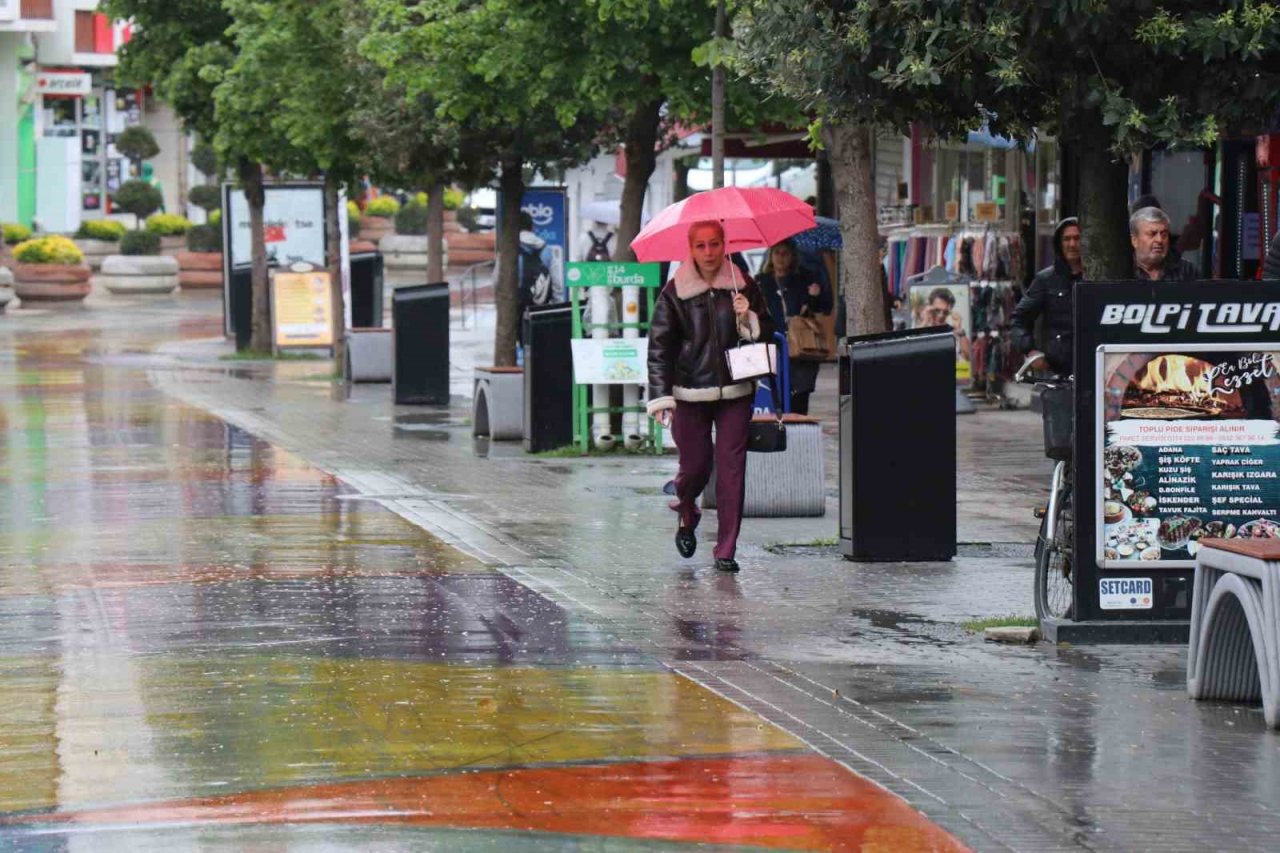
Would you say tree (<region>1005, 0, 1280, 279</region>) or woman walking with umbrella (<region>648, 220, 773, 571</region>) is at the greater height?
tree (<region>1005, 0, 1280, 279</region>)

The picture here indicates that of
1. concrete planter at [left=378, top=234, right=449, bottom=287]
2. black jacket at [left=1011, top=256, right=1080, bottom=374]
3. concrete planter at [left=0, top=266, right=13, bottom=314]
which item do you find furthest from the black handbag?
concrete planter at [left=378, top=234, right=449, bottom=287]

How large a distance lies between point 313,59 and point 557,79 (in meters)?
8.86

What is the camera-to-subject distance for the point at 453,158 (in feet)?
79.7

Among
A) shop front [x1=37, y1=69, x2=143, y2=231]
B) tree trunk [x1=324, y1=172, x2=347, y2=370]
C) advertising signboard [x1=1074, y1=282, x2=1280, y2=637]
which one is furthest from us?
shop front [x1=37, y1=69, x2=143, y2=231]

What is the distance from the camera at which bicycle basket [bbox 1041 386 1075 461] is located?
28.7 feet

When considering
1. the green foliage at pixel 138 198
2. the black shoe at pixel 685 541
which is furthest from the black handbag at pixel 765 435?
the green foliage at pixel 138 198

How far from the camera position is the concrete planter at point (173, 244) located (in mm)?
56875

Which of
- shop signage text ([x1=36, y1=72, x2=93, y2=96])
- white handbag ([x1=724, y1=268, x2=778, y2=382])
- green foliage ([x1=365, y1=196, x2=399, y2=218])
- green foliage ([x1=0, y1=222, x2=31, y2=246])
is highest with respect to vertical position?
shop signage text ([x1=36, y1=72, x2=93, y2=96])

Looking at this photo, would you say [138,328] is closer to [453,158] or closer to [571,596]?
[453,158]

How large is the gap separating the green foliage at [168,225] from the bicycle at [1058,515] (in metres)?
48.6

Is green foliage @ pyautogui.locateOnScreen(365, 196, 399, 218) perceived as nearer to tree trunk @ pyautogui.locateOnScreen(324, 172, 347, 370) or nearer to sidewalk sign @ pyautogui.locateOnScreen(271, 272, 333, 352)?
sidewalk sign @ pyautogui.locateOnScreen(271, 272, 333, 352)

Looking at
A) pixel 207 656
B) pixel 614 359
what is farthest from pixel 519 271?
pixel 207 656

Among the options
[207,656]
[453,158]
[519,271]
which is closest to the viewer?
[207,656]

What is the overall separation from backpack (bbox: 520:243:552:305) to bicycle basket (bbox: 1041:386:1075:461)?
18257mm
